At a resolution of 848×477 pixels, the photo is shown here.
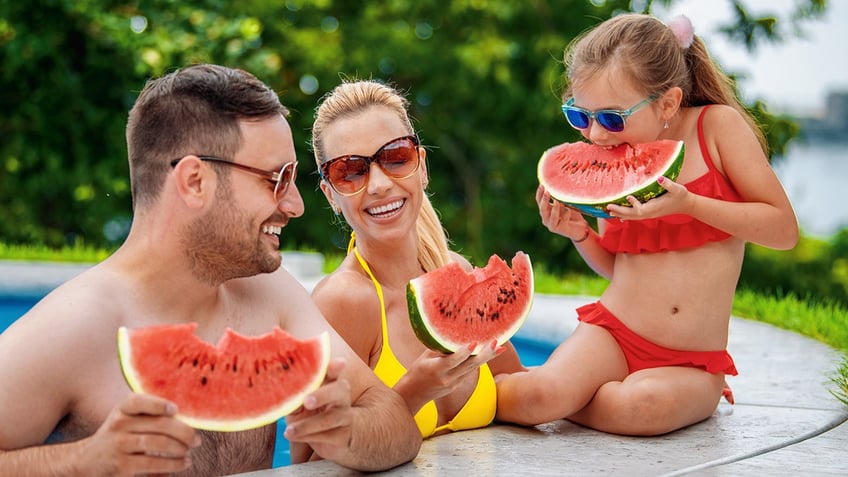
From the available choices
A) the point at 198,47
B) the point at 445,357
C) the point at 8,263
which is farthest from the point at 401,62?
the point at 445,357

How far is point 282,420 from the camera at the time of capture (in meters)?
6.24

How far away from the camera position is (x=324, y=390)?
2611 millimetres

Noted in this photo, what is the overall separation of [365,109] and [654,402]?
151 centimetres

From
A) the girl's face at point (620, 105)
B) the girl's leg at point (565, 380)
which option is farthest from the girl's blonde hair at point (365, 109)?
the girl's face at point (620, 105)

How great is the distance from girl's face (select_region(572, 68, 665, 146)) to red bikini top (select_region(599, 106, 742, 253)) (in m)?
0.20

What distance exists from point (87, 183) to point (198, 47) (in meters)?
2.72

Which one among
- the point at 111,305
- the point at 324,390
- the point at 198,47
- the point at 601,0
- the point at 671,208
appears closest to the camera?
the point at 324,390

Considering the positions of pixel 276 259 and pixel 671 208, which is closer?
pixel 276 259

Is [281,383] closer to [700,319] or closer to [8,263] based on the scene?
[700,319]

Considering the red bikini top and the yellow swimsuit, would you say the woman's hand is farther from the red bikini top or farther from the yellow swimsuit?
the red bikini top

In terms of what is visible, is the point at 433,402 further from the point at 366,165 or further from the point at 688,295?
the point at 688,295

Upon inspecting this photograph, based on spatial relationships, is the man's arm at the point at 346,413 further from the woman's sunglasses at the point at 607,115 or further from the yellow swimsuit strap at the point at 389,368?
the woman's sunglasses at the point at 607,115

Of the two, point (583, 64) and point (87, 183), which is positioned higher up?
point (583, 64)

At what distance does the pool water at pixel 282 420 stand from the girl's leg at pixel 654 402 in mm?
1812
